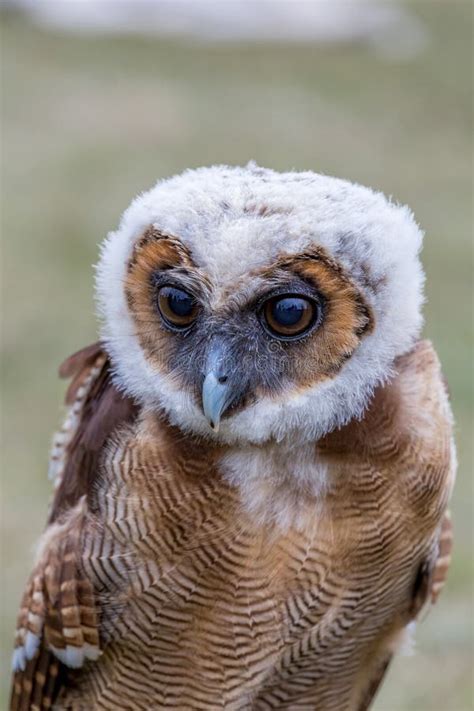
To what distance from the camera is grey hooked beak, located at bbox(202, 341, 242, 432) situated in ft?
8.84

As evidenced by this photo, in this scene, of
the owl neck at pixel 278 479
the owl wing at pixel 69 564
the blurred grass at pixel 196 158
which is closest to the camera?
the owl neck at pixel 278 479

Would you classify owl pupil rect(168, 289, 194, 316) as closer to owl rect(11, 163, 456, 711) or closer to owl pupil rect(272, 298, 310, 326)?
owl rect(11, 163, 456, 711)

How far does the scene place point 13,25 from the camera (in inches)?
691

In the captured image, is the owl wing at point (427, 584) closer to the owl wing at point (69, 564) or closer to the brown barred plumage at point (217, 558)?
the brown barred plumage at point (217, 558)

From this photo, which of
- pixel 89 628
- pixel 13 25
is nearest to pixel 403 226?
pixel 89 628

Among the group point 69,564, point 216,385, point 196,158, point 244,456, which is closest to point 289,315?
point 216,385

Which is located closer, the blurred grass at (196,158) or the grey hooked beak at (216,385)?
the grey hooked beak at (216,385)

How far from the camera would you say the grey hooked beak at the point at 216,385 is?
8.84 feet

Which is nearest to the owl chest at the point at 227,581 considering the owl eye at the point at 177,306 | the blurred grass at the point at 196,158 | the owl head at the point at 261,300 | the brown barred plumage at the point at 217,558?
the brown barred plumage at the point at 217,558

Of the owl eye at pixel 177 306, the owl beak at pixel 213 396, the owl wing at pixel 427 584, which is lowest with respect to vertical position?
the owl wing at pixel 427 584

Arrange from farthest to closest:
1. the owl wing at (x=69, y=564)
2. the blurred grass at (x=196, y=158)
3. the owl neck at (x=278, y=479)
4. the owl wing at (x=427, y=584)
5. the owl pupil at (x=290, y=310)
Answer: the blurred grass at (x=196, y=158)
the owl wing at (x=427, y=584)
the owl wing at (x=69, y=564)
the owl neck at (x=278, y=479)
the owl pupil at (x=290, y=310)

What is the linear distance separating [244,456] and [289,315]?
446 millimetres

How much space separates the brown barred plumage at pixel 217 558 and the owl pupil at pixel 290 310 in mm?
381

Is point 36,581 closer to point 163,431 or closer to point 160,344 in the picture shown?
point 163,431
